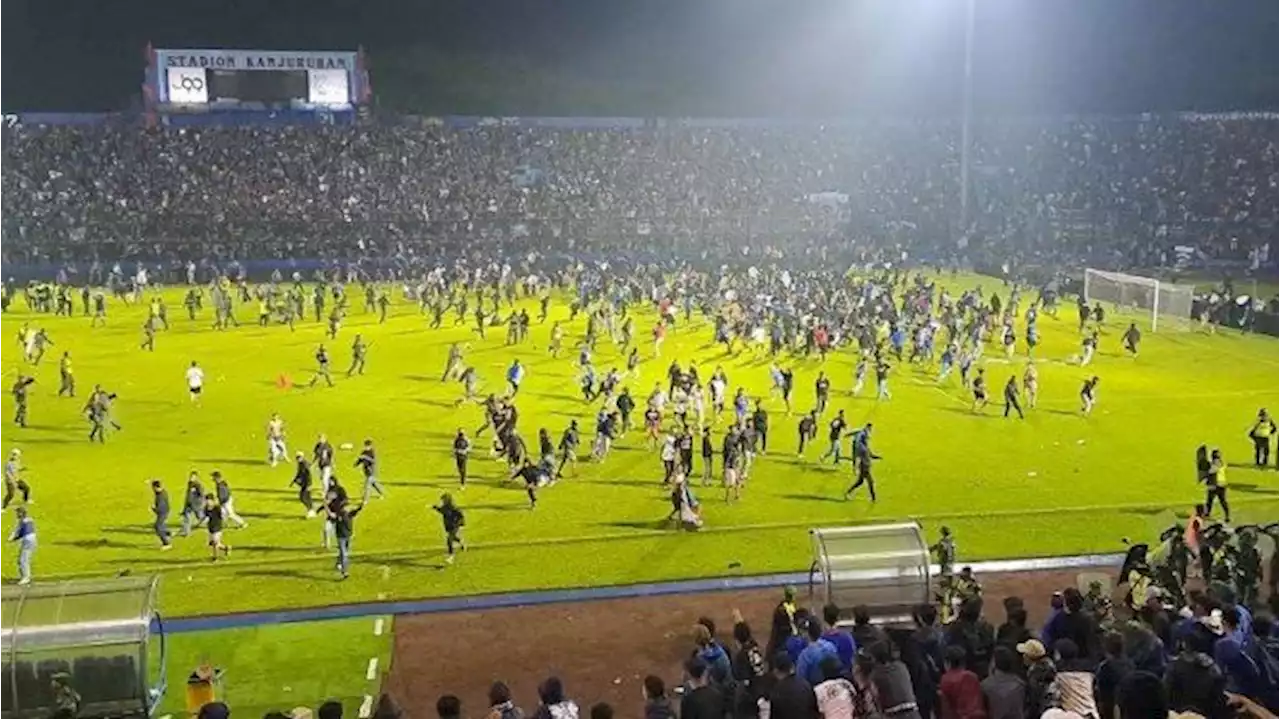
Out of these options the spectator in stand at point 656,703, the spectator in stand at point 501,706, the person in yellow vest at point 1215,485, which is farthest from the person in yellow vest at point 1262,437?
the spectator in stand at point 501,706

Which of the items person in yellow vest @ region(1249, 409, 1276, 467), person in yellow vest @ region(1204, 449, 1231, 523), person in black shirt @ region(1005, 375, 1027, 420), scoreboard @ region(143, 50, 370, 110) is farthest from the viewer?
person in black shirt @ region(1005, 375, 1027, 420)

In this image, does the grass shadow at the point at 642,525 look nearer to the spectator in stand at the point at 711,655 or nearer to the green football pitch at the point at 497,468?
the green football pitch at the point at 497,468

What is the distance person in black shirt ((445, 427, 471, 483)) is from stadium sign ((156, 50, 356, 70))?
7.28 meters

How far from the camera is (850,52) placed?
26.9 meters

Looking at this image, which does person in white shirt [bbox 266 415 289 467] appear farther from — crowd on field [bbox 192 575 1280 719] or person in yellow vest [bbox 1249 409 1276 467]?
person in yellow vest [bbox 1249 409 1276 467]

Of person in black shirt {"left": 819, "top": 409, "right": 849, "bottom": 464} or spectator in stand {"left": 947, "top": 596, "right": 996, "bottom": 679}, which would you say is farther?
person in black shirt {"left": 819, "top": 409, "right": 849, "bottom": 464}

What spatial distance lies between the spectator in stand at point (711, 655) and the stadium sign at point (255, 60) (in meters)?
15.8

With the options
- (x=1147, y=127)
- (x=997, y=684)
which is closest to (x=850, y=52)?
(x=1147, y=127)

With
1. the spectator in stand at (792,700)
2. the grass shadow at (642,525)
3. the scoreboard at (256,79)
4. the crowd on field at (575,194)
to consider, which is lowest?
the grass shadow at (642,525)

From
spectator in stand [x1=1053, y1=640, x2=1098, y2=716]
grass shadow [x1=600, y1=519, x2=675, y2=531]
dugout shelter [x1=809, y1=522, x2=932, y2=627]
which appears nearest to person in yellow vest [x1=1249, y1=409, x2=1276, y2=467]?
grass shadow [x1=600, y1=519, x2=675, y2=531]

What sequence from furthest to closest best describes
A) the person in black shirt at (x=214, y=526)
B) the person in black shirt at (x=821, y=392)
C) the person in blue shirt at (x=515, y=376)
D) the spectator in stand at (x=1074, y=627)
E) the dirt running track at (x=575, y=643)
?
the person in black shirt at (x=821, y=392) < the person in blue shirt at (x=515, y=376) < the person in black shirt at (x=214, y=526) < the dirt running track at (x=575, y=643) < the spectator in stand at (x=1074, y=627)

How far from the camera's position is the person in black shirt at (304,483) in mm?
22406

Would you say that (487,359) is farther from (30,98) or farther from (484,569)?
(30,98)

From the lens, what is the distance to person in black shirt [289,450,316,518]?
22406 millimetres
